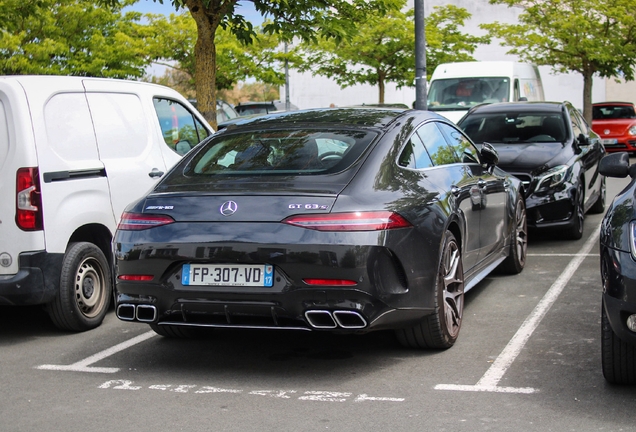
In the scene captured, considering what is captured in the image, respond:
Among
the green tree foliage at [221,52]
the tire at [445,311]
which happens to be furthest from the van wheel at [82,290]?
the green tree foliage at [221,52]

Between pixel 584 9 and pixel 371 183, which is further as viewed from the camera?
pixel 584 9

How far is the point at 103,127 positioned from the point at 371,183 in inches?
114

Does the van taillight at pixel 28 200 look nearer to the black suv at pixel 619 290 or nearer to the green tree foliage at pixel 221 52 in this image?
the black suv at pixel 619 290

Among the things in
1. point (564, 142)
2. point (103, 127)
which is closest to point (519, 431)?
point (103, 127)

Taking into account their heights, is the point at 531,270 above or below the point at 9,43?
below

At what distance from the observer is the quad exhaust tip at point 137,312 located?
18.0 feet

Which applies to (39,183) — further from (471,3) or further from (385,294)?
(471,3)

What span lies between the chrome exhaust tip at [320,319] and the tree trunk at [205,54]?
7.52 meters

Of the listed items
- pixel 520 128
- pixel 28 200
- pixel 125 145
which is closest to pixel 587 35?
pixel 520 128

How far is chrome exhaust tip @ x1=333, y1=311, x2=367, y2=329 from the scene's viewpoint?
204 inches

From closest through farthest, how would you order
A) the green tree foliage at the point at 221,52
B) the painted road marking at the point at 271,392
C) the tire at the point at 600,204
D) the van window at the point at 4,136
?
1. the painted road marking at the point at 271,392
2. the van window at the point at 4,136
3. the tire at the point at 600,204
4. the green tree foliage at the point at 221,52

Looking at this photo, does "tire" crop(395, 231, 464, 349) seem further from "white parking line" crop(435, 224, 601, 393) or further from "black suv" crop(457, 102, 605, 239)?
"black suv" crop(457, 102, 605, 239)

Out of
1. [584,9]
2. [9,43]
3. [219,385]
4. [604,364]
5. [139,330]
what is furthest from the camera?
[584,9]

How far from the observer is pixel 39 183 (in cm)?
659
